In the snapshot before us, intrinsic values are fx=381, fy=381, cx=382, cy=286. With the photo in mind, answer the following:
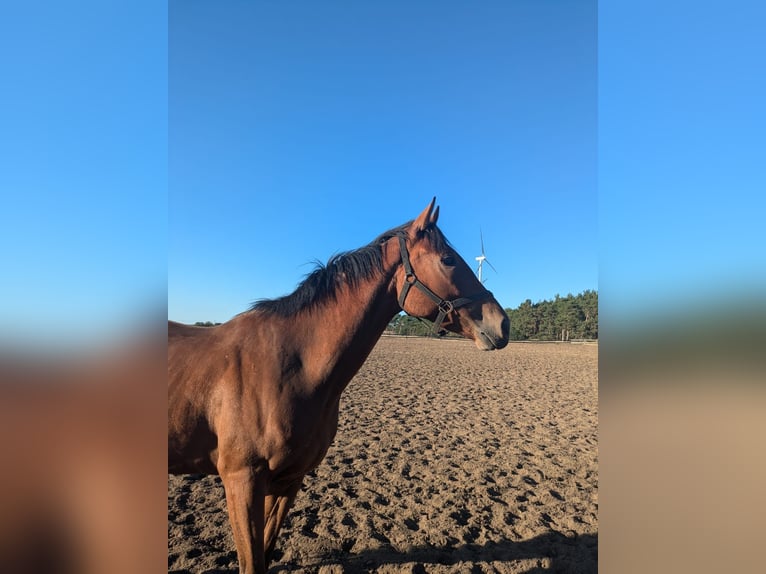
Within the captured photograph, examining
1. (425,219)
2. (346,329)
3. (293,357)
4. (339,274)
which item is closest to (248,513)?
(293,357)

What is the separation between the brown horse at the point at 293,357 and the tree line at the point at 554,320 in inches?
1566

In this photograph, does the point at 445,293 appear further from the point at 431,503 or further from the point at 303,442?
the point at 431,503

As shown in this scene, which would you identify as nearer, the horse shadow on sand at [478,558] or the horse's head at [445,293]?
the horse's head at [445,293]

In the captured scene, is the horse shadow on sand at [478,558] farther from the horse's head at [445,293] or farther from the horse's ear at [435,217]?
the horse's ear at [435,217]

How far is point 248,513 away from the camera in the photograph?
2.32m

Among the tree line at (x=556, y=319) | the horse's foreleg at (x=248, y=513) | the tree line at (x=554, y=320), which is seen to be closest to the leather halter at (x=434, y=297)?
the horse's foreleg at (x=248, y=513)

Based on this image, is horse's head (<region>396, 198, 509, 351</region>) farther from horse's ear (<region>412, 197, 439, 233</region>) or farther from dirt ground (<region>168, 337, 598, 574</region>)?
dirt ground (<region>168, 337, 598, 574</region>)

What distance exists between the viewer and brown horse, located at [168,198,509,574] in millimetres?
2354

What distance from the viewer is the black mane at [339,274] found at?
271 centimetres

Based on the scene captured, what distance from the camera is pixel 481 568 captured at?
3.53m

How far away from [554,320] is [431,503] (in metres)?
49.5
